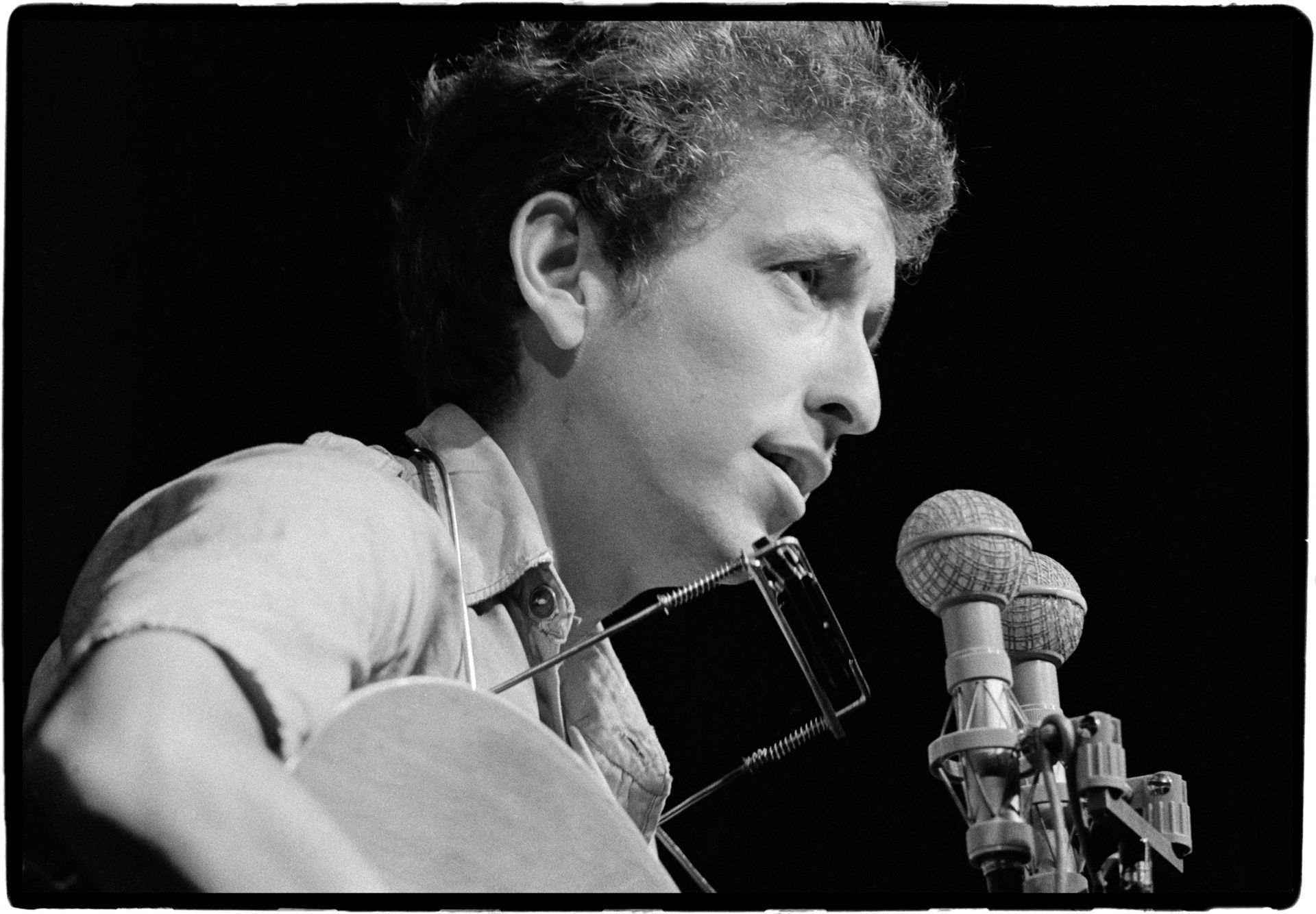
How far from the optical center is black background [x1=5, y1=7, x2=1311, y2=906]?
5.24 feet

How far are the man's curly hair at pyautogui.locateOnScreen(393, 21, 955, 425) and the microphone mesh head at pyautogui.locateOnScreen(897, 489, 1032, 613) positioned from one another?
324mm

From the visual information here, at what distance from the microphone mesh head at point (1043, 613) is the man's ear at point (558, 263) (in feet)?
1.77

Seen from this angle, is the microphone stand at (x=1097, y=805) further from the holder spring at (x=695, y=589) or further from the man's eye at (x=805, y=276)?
the man's eye at (x=805, y=276)

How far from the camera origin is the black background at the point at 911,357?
1.60 meters

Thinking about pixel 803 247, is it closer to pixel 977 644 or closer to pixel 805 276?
pixel 805 276

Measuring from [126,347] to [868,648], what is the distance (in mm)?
951

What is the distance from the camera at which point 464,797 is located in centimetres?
119

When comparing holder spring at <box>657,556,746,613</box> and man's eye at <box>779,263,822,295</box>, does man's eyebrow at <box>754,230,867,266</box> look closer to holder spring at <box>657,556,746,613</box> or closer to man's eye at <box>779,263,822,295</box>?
man's eye at <box>779,263,822,295</box>

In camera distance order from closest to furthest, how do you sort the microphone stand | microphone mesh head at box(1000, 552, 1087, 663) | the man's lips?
the microphone stand → the man's lips → microphone mesh head at box(1000, 552, 1087, 663)

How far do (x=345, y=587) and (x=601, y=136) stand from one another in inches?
26.2

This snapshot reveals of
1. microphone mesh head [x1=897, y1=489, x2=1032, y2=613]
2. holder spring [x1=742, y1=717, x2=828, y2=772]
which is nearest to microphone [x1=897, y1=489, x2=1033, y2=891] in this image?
microphone mesh head [x1=897, y1=489, x2=1032, y2=613]

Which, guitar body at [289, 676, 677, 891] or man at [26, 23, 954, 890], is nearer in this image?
guitar body at [289, 676, 677, 891]

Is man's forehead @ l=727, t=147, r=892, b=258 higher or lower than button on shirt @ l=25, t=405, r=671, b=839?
higher

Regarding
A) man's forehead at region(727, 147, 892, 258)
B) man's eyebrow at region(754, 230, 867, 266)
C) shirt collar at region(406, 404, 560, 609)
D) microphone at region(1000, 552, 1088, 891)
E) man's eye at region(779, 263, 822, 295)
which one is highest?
man's forehead at region(727, 147, 892, 258)
